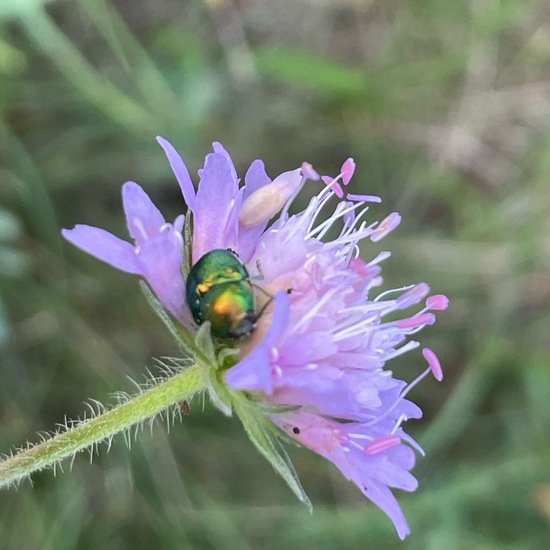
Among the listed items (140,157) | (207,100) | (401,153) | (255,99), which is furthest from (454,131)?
(140,157)

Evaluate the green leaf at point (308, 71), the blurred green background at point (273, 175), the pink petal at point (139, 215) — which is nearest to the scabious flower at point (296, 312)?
the pink petal at point (139, 215)

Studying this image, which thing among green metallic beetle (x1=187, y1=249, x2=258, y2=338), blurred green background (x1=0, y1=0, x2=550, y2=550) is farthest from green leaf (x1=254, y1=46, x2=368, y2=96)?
green metallic beetle (x1=187, y1=249, x2=258, y2=338)

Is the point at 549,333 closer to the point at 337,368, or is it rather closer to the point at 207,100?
the point at 207,100

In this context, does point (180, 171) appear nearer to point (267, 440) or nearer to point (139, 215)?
point (139, 215)

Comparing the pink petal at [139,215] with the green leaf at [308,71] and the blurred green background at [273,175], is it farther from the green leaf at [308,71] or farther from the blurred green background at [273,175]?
the green leaf at [308,71]

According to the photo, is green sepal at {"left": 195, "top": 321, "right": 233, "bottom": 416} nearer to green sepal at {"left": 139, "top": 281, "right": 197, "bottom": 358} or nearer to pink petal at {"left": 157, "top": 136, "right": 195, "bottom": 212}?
green sepal at {"left": 139, "top": 281, "right": 197, "bottom": 358}

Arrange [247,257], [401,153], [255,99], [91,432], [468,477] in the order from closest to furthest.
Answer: [91,432] < [247,257] < [468,477] < [255,99] < [401,153]
